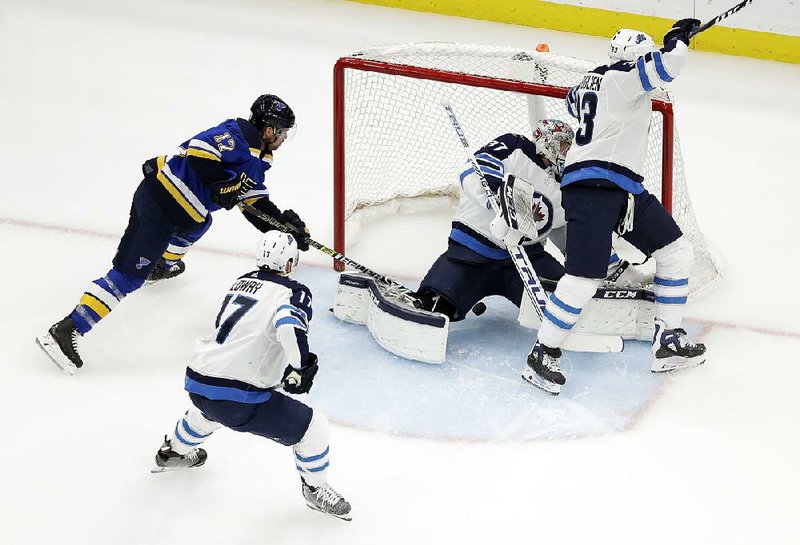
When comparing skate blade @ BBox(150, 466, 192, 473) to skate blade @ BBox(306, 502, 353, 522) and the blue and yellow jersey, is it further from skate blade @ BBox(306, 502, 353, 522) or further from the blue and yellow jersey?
the blue and yellow jersey

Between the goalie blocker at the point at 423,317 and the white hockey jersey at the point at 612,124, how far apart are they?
0.44 m

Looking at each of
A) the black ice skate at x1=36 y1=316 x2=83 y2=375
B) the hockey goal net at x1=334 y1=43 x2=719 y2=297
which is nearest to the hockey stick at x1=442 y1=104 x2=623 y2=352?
the hockey goal net at x1=334 y1=43 x2=719 y2=297

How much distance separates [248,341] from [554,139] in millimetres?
1362

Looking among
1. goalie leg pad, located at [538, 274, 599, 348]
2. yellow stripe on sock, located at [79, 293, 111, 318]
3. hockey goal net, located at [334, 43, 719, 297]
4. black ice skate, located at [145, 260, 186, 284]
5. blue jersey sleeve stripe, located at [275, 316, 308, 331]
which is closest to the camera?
blue jersey sleeve stripe, located at [275, 316, 308, 331]

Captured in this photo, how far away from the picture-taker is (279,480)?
3014 millimetres

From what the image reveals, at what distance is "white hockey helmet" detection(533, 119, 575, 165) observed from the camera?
11.7 ft

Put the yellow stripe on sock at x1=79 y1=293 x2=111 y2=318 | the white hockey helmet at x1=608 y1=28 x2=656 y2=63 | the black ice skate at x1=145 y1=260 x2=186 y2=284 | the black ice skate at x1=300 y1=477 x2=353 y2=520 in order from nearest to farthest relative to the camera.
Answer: the black ice skate at x1=300 y1=477 x2=353 y2=520 < the white hockey helmet at x1=608 y1=28 x2=656 y2=63 < the yellow stripe on sock at x1=79 y1=293 x2=111 y2=318 < the black ice skate at x1=145 y1=260 x2=186 y2=284

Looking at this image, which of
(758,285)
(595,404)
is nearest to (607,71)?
(595,404)

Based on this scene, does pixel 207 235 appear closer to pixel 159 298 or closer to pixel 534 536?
pixel 159 298

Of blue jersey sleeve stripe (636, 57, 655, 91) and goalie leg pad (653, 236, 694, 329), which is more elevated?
blue jersey sleeve stripe (636, 57, 655, 91)

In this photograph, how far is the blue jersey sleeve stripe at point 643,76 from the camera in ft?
10.5

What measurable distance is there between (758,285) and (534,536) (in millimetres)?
1716

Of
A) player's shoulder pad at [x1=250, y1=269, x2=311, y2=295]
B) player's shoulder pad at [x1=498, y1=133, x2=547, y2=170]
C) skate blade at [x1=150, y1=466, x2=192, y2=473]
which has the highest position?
player's shoulder pad at [x1=498, y1=133, x2=547, y2=170]

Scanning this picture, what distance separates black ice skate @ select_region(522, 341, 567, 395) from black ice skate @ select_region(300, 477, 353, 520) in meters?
0.86
